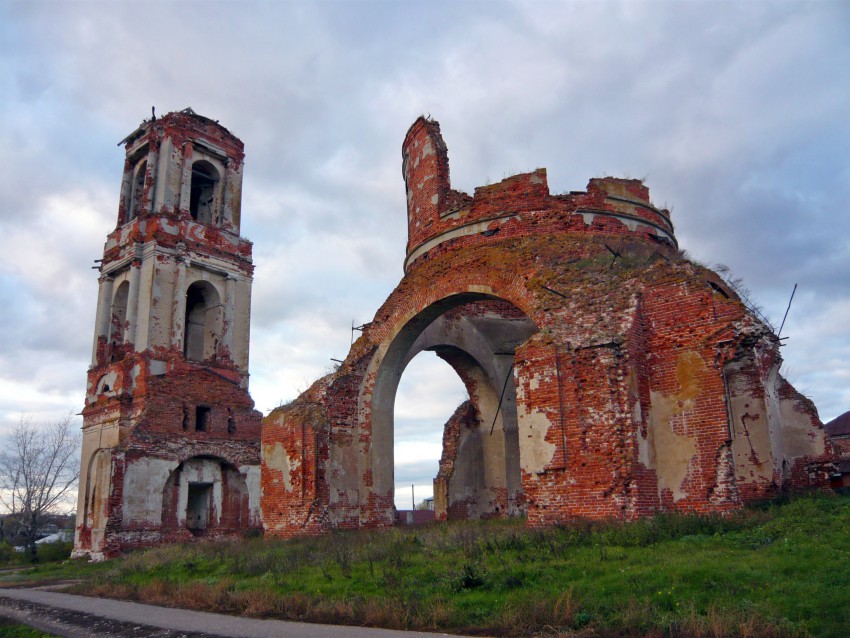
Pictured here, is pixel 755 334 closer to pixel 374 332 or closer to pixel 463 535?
pixel 463 535

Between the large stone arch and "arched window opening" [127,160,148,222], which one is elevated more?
"arched window opening" [127,160,148,222]

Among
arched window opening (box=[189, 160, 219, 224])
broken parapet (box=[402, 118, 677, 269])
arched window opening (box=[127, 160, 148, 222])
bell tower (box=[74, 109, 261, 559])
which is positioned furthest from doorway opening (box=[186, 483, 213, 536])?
broken parapet (box=[402, 118, 677, 269])

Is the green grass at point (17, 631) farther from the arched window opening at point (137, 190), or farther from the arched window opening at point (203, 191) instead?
the arched window opening at point (203, 191)

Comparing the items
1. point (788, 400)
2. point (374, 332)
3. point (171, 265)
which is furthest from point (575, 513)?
point (171, 265)

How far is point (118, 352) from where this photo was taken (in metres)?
23.1

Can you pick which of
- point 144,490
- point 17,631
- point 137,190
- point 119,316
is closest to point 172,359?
point 119,316

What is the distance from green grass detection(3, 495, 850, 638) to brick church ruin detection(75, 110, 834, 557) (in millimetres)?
1496

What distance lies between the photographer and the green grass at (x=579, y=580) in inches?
201

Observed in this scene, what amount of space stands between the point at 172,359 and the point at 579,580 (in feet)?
60.1

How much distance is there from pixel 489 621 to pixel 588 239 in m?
8.65

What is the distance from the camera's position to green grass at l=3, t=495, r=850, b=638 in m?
5.09

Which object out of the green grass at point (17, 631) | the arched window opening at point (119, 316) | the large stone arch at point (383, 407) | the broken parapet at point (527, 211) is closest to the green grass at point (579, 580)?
the green grass at point (17, 631)

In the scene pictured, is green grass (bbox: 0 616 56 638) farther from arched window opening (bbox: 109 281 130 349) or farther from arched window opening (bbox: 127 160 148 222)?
arched window opening (bbox: 127 160 148 222)

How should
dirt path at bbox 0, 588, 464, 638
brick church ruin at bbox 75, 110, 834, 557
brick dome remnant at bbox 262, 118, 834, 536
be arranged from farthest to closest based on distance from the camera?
brick church ruin at bbox 75, 110, 834, 557
brick dome remnant at bbox 262, 118, 834, 536
dirt path at bbox 0, 588, 464, 638
